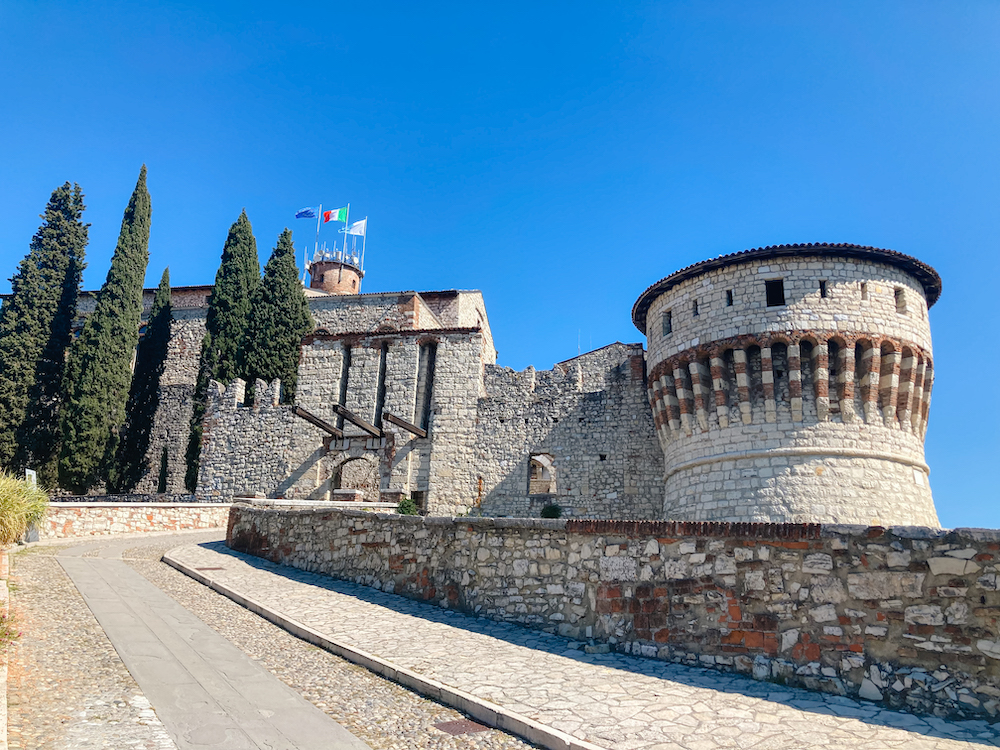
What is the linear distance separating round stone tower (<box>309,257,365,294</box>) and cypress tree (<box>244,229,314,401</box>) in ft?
37.0

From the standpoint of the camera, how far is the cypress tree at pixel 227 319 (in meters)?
29.2

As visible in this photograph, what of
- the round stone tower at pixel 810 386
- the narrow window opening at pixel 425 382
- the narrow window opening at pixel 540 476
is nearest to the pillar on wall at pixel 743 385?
the round stone tower at pixel 810 386

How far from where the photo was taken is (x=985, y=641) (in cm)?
593

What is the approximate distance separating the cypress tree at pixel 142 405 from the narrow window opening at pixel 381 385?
44.2 feet

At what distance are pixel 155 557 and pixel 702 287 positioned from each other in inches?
571

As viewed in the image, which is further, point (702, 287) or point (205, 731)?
point (702, 287)

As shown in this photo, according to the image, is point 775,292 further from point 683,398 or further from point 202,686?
point 202,686

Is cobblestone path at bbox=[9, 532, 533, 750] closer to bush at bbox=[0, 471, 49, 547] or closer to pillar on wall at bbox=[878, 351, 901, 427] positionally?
bush at bbox=[0, 471, 49, 547]

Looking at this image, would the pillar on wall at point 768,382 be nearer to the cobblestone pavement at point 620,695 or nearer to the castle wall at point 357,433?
the cobblestone pavement at point 620,695

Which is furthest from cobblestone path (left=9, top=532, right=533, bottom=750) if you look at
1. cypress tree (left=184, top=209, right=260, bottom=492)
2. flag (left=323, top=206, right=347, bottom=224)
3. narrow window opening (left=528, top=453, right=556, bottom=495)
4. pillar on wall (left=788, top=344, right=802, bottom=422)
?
flag (left=323, top=206, right=347, bottom=224)

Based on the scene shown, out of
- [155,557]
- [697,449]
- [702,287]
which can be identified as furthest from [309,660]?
[702,287]

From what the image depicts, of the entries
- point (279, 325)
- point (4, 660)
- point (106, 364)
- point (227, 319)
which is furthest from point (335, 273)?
point (4, 660)

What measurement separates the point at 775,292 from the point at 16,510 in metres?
17.5

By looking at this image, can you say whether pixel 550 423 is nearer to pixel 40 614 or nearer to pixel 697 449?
pixel 697 449
